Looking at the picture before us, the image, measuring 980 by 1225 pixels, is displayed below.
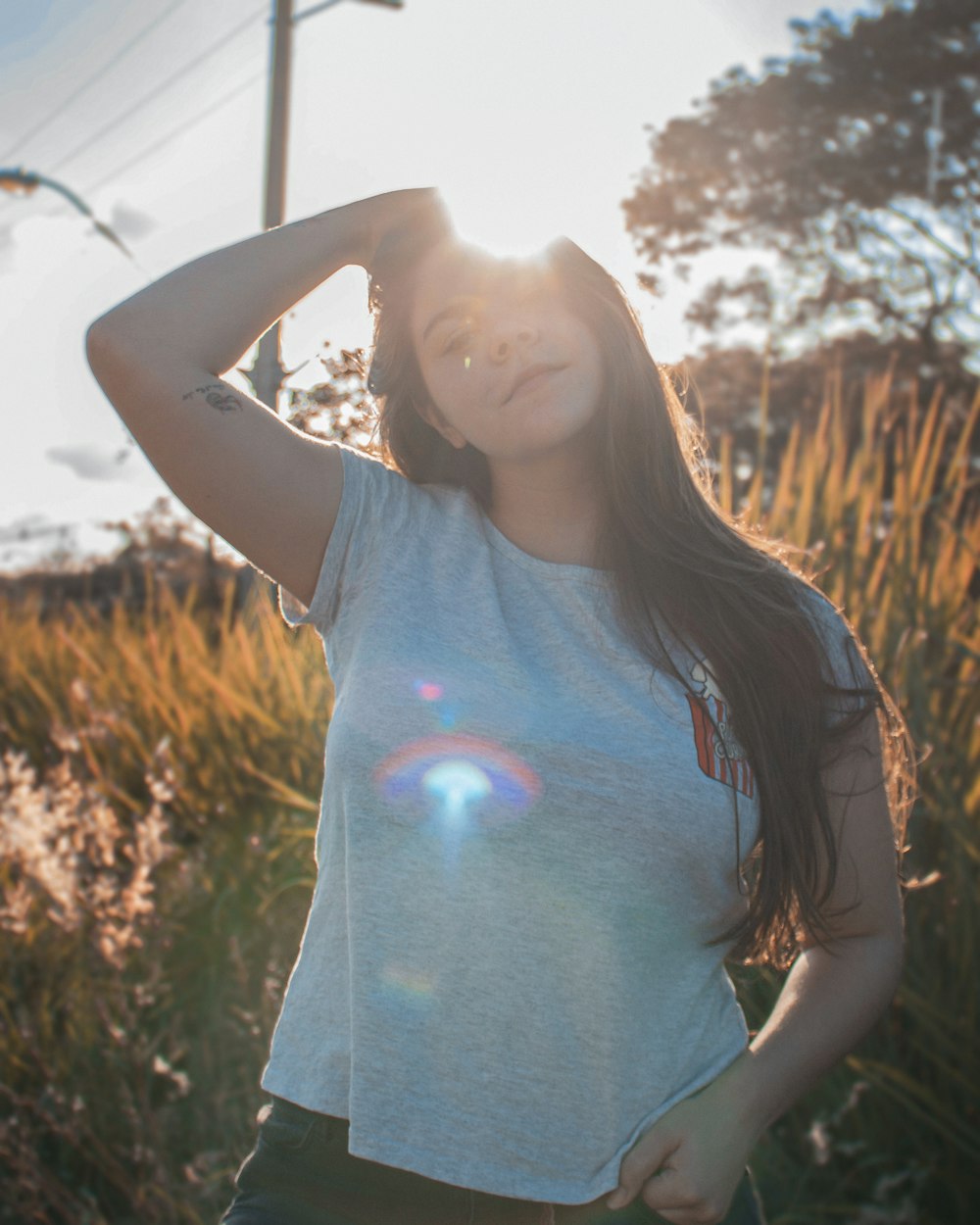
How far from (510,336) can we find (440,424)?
0.27 metres

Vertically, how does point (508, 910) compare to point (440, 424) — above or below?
below

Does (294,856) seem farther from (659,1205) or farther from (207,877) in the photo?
(659,1205)

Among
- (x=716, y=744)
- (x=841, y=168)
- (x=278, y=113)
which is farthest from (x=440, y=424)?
(x=841, y=168)

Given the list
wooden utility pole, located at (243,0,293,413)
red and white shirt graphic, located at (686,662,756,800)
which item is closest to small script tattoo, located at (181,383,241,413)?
red and white shirt graphic, located at (686,662,756,800)

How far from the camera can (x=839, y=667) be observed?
5.98ft

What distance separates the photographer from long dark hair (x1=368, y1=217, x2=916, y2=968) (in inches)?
68.4

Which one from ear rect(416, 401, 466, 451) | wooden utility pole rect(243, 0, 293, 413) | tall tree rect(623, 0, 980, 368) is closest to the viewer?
ear rect(416, 401, 466, 451)

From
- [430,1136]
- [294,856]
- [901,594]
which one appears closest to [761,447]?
[901,594]

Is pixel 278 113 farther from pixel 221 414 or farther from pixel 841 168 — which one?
pixel 841 168

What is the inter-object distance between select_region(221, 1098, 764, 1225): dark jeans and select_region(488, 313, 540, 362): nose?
3.75 feet

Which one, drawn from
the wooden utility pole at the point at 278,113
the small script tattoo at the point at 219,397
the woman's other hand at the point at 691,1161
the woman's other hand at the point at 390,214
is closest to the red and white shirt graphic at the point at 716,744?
the woman's other hand at the point at 691,1161

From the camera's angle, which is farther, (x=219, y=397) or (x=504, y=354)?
(x=504, y=354)

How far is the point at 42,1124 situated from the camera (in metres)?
3.18

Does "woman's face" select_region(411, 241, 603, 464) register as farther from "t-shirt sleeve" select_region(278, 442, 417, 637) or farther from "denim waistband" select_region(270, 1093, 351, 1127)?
"denim waistband" select_region(270, 1093, 351, 1127)
